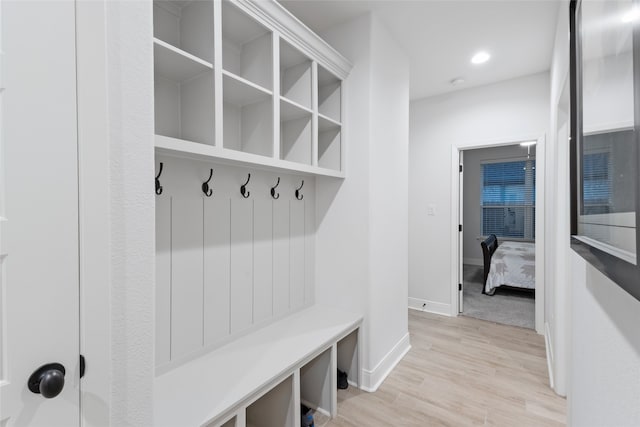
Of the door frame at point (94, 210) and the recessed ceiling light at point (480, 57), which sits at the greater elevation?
the recessed ceiling light at point (480, 57)

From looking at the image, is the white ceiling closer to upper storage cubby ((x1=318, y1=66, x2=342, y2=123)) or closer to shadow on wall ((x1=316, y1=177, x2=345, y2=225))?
upper storage cubby ((x1=318, y1=66, x2=342, y2=123))

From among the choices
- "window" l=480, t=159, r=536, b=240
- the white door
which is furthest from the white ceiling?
"window" l=480, t=159, r=536, b=240

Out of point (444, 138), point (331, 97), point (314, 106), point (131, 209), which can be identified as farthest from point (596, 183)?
point (444, 138)

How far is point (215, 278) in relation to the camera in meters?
1.62

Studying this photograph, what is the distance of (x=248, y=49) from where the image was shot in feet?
5.69

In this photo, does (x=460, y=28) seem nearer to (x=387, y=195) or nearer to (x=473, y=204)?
(x=387, y=195)

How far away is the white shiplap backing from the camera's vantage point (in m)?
1.42

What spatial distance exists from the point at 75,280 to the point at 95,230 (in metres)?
0.14

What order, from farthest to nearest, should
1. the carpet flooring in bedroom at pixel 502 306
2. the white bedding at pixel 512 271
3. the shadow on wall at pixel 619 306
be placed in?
the white bedding at pixel 512 271 → the carpet flooring in bedroom at pixel 502 306 → the shadow on wall at pixel 619 306

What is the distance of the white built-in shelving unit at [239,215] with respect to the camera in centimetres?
132

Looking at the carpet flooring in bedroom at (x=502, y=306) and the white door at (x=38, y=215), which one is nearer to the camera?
the white door at (x=38, y=215)

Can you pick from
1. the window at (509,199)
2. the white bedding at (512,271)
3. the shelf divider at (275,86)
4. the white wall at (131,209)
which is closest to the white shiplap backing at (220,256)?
the shelf divider at (275,86)

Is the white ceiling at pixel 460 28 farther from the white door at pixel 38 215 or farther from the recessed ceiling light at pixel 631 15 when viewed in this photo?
the recessed ceiling light at pixel 631 15

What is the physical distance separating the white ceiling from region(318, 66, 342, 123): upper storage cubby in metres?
0.45
